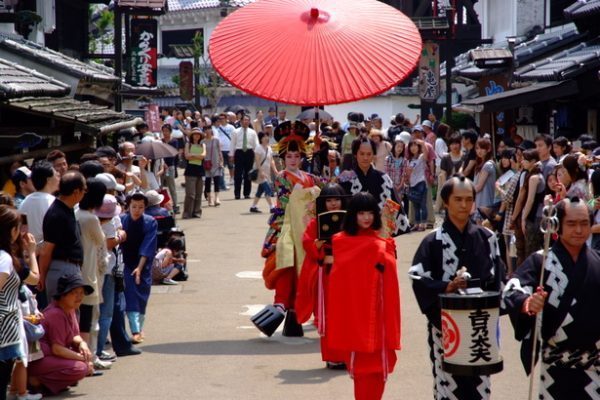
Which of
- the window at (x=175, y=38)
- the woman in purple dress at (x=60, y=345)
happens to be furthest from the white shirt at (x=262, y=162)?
the window at (x=175, y=38)

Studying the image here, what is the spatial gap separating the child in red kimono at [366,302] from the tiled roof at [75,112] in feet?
17.8

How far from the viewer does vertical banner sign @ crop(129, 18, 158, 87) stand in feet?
93.4

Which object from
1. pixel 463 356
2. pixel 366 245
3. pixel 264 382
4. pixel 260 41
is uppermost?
pixel 260 41

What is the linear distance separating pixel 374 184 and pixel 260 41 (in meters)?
1.85

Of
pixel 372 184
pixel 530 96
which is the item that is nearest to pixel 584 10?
pixel 530 96

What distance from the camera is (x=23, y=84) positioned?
11.5 metres

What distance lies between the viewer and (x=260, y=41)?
1019cm

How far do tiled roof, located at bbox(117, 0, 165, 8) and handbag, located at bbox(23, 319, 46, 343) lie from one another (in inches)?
768

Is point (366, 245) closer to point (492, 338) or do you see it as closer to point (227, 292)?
point (492, 338)

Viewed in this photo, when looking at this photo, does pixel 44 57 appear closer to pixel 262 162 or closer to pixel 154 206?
pixel 154 206

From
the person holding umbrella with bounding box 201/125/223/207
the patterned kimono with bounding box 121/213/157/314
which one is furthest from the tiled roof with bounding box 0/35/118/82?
the patterned kimono with bounding box 121/213/157/314

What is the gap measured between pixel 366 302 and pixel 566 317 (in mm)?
2026

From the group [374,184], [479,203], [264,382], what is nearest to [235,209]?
[479,203]

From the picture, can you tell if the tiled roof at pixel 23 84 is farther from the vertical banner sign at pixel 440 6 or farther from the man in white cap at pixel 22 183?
the vertical banner sign at pixel 440 6
